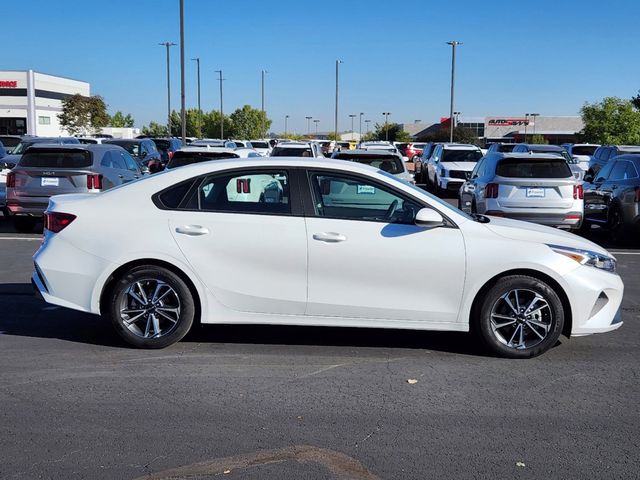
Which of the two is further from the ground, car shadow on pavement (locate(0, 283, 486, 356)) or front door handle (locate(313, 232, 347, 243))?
front door handle (locate(313, 232, 347, 243))

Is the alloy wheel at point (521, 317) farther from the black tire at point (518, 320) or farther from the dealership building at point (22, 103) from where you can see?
the dealership building at point (22, 103)

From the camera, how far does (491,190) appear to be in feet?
41.9

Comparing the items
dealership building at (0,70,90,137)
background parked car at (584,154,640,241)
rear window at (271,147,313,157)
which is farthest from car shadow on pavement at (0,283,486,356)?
dealership building at (0,70,90,137)

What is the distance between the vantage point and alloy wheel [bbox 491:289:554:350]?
607 cm

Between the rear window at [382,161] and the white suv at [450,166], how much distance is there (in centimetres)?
925

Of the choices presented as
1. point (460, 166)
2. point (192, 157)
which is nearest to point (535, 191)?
point (192, 157)

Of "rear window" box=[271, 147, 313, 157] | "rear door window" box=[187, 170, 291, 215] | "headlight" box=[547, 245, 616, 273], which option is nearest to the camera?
"headlight" box=[547, 245, 616, 273]

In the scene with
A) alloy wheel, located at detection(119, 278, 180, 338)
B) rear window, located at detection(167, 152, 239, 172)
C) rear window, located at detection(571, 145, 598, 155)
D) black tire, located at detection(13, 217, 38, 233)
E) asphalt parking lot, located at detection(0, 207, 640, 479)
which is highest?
rear window, located at detection(571, 145, 598, 155)

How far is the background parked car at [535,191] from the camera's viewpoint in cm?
1255

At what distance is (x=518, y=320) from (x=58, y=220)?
3926 millimetres

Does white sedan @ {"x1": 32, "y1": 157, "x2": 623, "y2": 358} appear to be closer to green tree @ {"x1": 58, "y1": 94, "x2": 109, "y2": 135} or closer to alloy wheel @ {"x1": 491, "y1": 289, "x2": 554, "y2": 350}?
alloy wheel @ {"x1": 491, "y1": 289, "x2": 554, "y2": 350}

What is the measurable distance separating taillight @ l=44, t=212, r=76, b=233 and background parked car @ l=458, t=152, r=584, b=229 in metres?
8.14

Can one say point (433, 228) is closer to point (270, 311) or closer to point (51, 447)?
point (270, 311)

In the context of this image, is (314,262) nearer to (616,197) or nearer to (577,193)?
(577,193)
